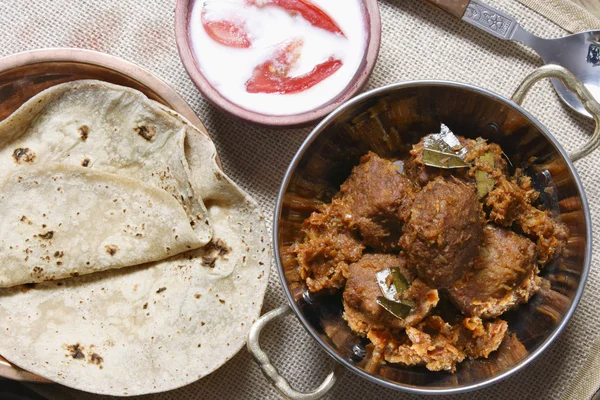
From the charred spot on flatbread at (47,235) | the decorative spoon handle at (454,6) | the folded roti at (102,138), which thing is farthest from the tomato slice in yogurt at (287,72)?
the charred spot on flatbread at (47,235)

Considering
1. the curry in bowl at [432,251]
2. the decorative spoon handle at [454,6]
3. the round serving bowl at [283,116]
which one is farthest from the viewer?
the decorative spoon handle at [454,6]

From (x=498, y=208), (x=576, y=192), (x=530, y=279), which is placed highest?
(x=576, y=192)

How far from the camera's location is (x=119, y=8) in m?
1.81

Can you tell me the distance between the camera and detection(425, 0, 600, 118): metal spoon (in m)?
1.74

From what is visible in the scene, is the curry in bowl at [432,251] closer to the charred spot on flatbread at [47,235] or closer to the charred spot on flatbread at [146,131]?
the charred spot on flatbread at [146,131]

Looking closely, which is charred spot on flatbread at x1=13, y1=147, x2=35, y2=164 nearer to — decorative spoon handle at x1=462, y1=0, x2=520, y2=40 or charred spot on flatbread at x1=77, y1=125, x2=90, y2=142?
charred spot on flatbread at x1=77, y1=125, x2=90, y2=142

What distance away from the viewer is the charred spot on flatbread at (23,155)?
5.29 ft

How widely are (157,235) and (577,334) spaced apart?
1.20m

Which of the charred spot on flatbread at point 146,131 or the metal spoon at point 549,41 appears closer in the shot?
the charred spot on flatbread at point 146,131

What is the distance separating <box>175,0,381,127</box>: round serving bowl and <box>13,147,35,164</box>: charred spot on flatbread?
1.53ft

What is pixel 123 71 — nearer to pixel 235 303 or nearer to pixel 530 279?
pixel 235 303

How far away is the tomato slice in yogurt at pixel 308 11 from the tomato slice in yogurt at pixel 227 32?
3.0 inches

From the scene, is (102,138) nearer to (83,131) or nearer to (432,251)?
(83,131)

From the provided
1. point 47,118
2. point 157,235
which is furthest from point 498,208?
point 47,118
